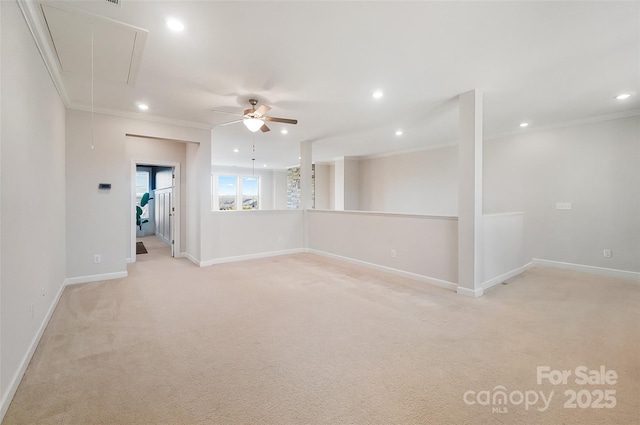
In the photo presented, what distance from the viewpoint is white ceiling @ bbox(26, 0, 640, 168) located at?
2.17 m

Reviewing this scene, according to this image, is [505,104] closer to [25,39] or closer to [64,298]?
[25,39]

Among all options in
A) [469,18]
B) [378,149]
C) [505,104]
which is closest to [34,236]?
[469,18]

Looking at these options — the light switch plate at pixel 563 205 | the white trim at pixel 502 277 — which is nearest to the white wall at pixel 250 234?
the white trim at pixel 502 277

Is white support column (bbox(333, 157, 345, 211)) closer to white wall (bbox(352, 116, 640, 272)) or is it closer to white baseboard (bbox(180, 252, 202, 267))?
white wall (bbox(352, 116, 640, 272))

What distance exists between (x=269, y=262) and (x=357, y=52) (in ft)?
13.4

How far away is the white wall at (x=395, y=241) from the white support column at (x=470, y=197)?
0.22 metres

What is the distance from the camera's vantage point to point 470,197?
12.0 ft

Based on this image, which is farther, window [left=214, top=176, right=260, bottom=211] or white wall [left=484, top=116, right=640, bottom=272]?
window [left=214, top=176, right=260, bottom=211]

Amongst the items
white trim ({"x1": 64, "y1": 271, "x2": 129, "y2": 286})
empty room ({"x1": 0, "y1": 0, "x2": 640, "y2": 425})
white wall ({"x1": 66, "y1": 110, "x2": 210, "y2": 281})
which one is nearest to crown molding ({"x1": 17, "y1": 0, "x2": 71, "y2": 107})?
empty room ({"x1": 0, "y1": 0, "x2": 640, "y2": 425})

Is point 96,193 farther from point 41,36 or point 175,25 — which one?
point 175,25

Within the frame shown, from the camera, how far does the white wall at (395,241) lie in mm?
4094

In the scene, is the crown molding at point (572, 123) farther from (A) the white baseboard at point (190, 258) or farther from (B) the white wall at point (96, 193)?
(B) the white wall at point (96, 193)

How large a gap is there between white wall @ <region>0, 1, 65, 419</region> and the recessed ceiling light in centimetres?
93

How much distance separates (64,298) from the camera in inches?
140
